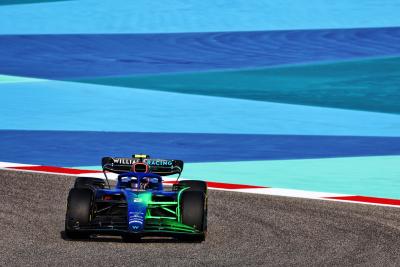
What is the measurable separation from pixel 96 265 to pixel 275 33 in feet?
66.5

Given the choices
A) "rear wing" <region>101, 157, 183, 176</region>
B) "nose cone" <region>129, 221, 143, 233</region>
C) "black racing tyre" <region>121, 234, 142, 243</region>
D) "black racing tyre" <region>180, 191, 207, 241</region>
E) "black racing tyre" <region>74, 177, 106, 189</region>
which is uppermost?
"rear wing" <region>101, 157, 183, 176</region>

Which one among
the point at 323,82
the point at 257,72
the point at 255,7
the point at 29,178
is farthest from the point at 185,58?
the point at 29,178

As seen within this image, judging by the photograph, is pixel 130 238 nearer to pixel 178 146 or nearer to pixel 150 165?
pixel 150 165

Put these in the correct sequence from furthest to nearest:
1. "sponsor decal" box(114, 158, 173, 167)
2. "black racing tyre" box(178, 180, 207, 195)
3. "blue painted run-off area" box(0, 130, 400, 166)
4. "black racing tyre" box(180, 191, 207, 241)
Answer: "blue painted run-off area" box(0, 130, 400, 166), "sponsor decal" box(114, 158, 173, 167), "black racing tyre" box(178, 180, 207, 195), "black racing tyre" box(180, 191, 207, 241)

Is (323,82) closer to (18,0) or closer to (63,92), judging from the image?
(63,92)

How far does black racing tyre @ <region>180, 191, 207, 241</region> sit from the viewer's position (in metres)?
Result: 11.0

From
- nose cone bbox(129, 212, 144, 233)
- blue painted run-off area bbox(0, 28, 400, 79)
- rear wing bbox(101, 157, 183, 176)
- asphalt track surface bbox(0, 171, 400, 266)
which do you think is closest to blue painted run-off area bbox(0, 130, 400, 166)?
asphalt track surface bbox(0, 171, 400, 266)

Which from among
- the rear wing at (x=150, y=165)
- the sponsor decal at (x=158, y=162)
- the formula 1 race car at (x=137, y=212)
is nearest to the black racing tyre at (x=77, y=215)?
the formula 1 race car at (x=137, y=212)

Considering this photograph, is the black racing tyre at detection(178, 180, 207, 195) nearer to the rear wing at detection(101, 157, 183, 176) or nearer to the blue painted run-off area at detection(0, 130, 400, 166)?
the rear wing at detection(101, 157, 183, 176)

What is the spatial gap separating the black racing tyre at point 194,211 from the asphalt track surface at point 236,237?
0.53 feet

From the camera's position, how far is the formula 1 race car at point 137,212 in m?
10.9

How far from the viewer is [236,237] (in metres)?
11.4

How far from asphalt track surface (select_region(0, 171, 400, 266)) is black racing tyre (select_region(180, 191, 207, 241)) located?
16cm

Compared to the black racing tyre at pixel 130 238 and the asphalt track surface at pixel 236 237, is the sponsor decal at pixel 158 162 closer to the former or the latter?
the asphalt track surface at pixel 236 237
